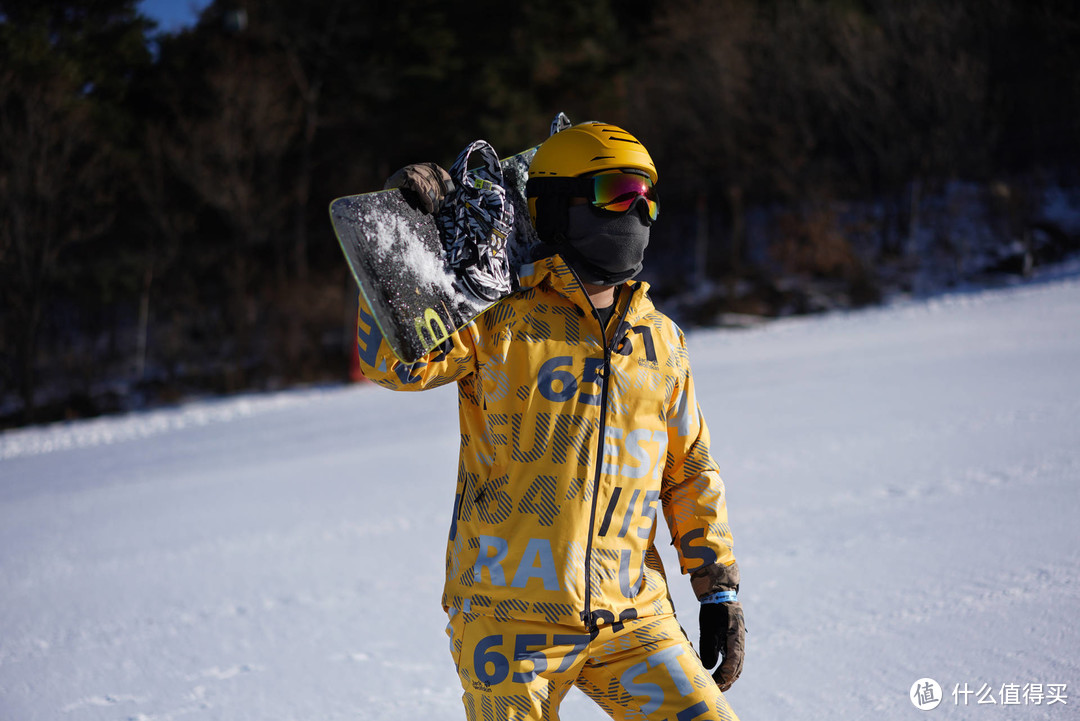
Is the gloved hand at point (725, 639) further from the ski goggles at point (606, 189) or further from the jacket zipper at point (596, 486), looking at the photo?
the ski goggles at point (606, 189)

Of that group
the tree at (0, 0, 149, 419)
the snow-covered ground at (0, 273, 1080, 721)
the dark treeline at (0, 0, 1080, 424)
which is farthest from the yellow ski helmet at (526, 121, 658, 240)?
the tree at (0, 0, 149, 419)

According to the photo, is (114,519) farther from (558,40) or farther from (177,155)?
(558,40)

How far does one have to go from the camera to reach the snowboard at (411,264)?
1574mm

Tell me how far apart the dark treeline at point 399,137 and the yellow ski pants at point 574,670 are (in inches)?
A: 539

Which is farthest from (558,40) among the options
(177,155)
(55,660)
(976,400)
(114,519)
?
(55,660)

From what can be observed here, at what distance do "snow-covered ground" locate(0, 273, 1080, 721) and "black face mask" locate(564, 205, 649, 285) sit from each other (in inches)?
72.7

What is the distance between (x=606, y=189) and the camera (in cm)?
175

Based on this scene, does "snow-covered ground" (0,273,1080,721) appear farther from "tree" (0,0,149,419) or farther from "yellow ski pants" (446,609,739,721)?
"tree" (0,0,149,419)

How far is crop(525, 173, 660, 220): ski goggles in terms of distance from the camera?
68.7 inches

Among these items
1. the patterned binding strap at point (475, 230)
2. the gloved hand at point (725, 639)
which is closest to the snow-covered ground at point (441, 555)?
the gloved hand at point (725, 639)

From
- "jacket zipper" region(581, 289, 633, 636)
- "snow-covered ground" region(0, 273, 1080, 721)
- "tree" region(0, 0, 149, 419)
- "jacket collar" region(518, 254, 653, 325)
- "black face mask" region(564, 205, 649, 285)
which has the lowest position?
"snow-covered ground" region(0, 273, 1080, 721)

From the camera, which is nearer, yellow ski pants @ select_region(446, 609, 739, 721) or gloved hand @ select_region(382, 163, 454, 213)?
yellow ski pants @ select_region(446, 609, 739, 721)

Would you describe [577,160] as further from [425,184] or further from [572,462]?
[572,462]

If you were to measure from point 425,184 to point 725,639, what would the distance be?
3.95ft
